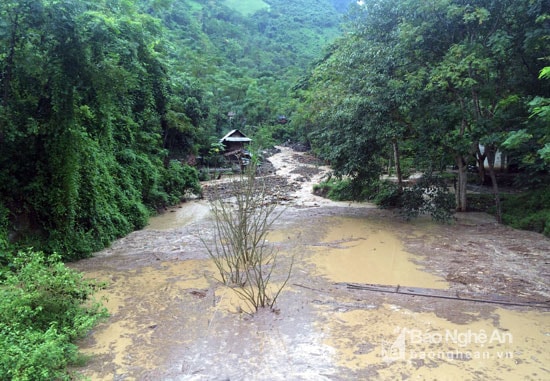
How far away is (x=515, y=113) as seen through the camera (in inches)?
454

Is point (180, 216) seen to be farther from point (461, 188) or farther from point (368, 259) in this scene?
point (461, 188)

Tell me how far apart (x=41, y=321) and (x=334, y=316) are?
3.87 meters

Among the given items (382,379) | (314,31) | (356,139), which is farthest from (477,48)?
(314,31)

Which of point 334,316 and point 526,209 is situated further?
point 526,209

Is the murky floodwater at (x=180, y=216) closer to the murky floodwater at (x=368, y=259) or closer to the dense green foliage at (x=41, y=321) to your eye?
the murky floodwater at (x=368, y=259)

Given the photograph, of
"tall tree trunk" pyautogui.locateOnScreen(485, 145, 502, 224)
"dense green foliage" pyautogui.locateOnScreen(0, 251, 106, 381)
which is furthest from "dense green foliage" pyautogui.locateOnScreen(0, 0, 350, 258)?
"tall tree trunk" pyautogui.locateOnScreen(485, 145, 502, 224)

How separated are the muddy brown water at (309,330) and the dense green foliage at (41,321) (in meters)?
0.34

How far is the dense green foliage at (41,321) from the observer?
151 inches

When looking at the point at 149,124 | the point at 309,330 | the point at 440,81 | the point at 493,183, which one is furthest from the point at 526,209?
the point at 149,124

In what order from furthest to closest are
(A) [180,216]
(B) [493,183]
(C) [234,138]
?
(C) [234,138] → (A) [180,216] → (B) [493,183]

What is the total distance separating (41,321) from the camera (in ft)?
16.4

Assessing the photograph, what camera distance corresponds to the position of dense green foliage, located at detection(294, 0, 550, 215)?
10.3 meters

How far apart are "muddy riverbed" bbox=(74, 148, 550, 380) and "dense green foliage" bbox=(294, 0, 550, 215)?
3.10 m

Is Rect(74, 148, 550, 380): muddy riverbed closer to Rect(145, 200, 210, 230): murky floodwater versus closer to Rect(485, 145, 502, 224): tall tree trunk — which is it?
Rect(485, 145, 502, 224): tall tree trunk
